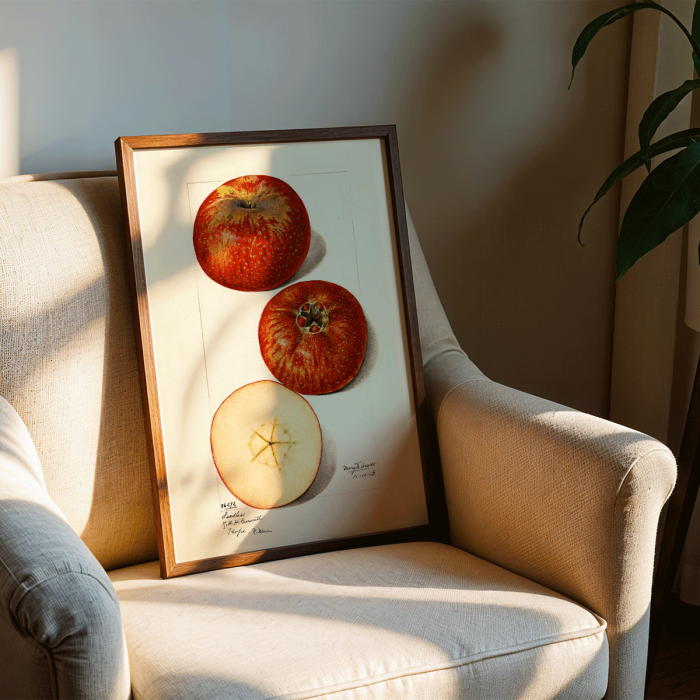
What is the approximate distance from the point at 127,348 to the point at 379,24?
Answer: 3.08ft

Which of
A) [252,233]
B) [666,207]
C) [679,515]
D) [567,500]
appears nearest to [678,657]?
[679,515]

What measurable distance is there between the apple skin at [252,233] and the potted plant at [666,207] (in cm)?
57

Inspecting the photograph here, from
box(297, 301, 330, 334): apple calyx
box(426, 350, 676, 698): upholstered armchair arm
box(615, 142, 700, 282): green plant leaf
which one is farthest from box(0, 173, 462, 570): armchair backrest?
box(615, 142, 700, 282): green plant leaf

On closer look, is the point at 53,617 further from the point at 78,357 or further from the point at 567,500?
the point at 567,500

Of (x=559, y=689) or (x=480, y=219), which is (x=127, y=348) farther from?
(x=480, y=219)

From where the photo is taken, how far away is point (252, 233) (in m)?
1.16

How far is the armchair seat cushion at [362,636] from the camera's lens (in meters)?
0.74

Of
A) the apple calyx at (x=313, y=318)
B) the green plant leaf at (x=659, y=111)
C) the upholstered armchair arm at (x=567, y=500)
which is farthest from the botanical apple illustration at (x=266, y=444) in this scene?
the green plant leaf at (x=659, y=111)

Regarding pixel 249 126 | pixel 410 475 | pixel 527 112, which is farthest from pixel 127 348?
pixel 527 112

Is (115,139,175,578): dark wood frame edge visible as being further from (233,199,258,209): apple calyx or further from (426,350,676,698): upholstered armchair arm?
(426,350,676,698): upholstered armchair arm

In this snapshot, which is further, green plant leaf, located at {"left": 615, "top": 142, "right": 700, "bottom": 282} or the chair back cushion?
green plant leaf, located at {"left": 615, "top": 142, "right": 700, "bottom": 282}

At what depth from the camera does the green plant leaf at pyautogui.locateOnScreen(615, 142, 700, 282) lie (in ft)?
3.78

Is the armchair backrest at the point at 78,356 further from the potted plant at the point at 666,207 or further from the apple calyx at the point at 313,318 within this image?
the potted plant at the point at 666,207

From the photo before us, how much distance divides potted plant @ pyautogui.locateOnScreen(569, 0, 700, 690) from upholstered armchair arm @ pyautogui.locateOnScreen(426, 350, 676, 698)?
0.36 metres
